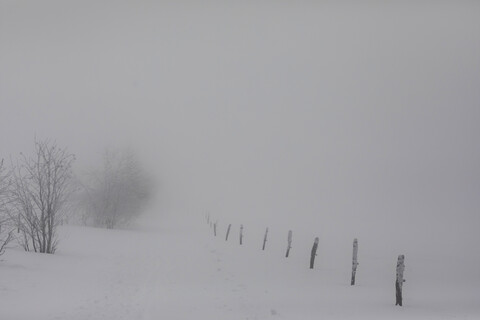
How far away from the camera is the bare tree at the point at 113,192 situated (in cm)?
4909

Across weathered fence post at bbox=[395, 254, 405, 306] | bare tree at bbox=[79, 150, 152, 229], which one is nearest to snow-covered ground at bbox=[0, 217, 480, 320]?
weathered fence post at bbox=[395, 254, 405, 306]

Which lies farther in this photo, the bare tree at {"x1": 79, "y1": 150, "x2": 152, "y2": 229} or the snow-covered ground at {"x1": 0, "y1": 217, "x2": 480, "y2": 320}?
the bare tree at {"x1": 79, "y1": 150, "x2": 152, "y2": 229}

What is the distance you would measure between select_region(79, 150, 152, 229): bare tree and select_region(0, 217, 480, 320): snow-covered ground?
24.2 m

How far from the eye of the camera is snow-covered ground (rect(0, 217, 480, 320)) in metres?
11.5

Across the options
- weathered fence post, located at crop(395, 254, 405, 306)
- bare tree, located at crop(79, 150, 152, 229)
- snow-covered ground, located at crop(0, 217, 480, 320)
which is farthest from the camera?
bare tree, located at crop(79, 150, 152, 229)

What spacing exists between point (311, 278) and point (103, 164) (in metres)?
39.4

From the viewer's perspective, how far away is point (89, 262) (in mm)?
19031

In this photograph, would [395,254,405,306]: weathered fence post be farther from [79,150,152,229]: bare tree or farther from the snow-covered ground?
[79,150,152,229]: bare tree

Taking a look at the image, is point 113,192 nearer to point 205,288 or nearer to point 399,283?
point 205,288

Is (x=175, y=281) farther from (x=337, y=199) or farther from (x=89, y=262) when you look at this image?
(x=337, y=199)

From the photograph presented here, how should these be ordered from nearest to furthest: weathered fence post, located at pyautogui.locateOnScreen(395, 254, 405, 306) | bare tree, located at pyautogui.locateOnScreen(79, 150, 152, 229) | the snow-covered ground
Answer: the snow-covered ground → weathered fence post, located at pyautogui.locateOnScreen(395, 254, 405, 306) → bare tree, located at pyautogui.locateOnScreen(79, 150, 152, 229)

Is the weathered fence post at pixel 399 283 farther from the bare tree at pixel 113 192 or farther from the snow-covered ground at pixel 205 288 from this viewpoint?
the bare tree at pixel 113 192

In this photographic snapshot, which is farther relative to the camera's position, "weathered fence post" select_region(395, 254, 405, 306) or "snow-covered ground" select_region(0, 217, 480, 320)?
"weathered fence post" select_region(395, 254, 405, 306)

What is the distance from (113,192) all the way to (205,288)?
37.2 m
